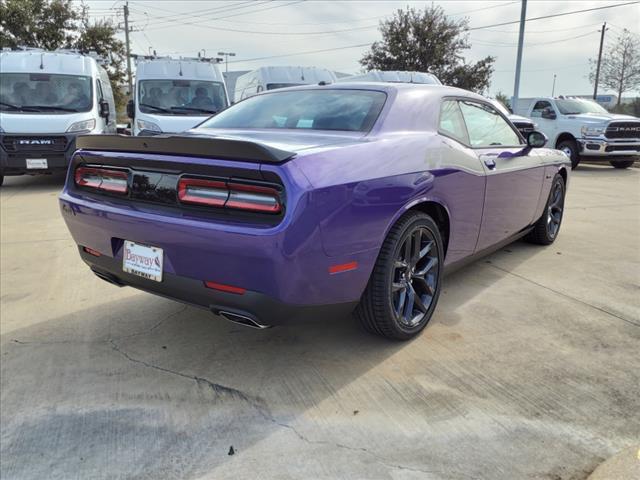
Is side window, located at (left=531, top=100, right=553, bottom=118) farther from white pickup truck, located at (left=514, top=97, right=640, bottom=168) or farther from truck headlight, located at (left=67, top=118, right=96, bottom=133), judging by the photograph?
truck headlight, located at (left=67, top=118, right=96, bottom=133)

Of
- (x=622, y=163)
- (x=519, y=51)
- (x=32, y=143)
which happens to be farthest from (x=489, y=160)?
(x=519, y=51)

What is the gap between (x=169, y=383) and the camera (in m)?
2.72

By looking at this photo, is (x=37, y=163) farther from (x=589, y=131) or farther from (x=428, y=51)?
(x=428, y=51)

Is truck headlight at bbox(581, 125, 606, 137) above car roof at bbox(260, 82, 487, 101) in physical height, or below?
below

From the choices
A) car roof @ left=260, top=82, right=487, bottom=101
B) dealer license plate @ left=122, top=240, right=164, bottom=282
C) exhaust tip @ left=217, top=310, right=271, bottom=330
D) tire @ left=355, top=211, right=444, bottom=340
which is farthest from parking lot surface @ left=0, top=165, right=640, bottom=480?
car roof @ left=260, top=82, right=487, bottom=101

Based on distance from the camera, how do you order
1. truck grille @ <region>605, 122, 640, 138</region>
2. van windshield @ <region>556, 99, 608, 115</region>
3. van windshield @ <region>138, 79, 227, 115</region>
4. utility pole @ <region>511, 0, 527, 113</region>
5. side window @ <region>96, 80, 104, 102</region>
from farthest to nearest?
utility pole @ <region>511, 0, 527, 113</region> → van windshield @ <region>556, 99, 608, 115</region> → truck grille @ <region>605, 122, 640, 138</region> → van windshield @ <region>138, 79, 227, 115</region> → side window @ <region>96, 80, 104, 102</region>

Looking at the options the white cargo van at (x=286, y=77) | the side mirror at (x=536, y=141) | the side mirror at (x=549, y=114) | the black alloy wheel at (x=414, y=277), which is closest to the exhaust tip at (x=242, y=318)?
the black alloy wheel at (x=414, y=277)

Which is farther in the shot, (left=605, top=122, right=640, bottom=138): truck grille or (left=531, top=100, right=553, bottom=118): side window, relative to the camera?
(left=531, top=100, right=553, bottom=118): side window

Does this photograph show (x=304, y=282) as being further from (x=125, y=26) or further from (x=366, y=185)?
(x=125, y=26)

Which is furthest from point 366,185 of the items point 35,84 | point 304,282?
point 35,84

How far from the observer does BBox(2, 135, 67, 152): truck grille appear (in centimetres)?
916

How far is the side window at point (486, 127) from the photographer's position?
373 cm

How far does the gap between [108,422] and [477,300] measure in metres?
2.55

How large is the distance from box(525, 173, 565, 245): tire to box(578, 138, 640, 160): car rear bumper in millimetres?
8311
